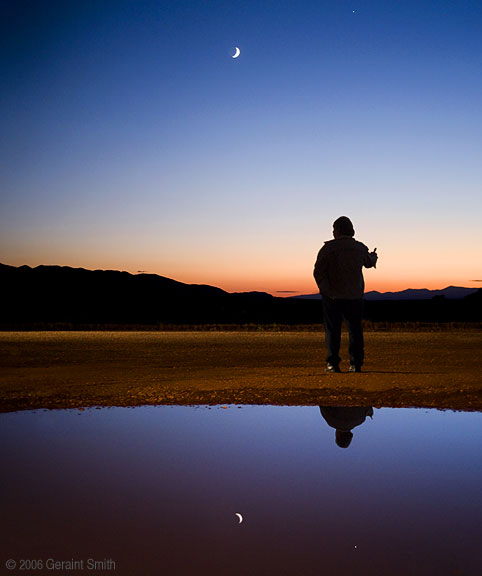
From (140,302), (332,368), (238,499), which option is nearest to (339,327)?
(332,368)

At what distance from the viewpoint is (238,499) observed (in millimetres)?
4094

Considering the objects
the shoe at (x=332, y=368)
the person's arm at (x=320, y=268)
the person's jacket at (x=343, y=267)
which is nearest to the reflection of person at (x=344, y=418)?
the shoe at (x=332, y=368)

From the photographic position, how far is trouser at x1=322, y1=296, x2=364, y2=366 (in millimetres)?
11141

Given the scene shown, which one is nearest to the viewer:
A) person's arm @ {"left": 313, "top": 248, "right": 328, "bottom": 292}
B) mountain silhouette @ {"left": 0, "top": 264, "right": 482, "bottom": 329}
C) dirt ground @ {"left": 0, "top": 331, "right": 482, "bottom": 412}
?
dirt ground @ {"left": 0, "top": 331, "right": 482, "bottom": 412}

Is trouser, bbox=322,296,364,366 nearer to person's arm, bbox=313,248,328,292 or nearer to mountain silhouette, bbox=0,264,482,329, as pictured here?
person's arm, bbox=313,248,328,292

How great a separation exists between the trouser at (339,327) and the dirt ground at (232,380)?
1.26ft

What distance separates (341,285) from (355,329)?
2.55 ft

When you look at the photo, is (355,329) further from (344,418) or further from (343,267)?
(344,418)

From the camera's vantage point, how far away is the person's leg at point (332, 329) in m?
11.2

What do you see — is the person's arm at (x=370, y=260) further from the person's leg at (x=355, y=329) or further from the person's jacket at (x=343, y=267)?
the person's leg at (x=355, y=329)

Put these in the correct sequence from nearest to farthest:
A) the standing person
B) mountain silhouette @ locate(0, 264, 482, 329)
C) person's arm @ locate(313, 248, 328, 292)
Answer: the standing person
person's arm @ locate(313, 248, 328, 292)
mountain silhouette @ locate(0, 264, 482, 329)

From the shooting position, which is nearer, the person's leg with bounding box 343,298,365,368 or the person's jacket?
the person's leg with bounding box 343,298,365,368

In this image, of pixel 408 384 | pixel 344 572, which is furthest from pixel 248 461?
pixel 408 384

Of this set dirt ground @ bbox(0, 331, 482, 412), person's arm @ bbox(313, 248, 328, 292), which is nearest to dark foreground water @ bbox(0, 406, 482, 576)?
dirt ground @ bbox(0, 331, 482, 412)
